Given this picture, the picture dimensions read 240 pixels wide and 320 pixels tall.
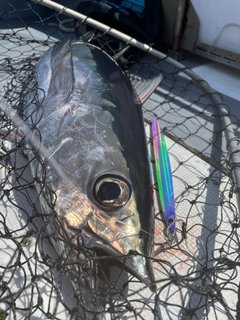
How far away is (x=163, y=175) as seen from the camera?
168 cm

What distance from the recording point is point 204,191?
1678 mm

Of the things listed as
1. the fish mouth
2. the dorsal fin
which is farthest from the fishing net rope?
the dorsal fin

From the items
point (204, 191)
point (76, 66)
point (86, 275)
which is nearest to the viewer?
point (86, 275)

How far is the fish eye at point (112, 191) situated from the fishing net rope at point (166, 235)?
194 mm

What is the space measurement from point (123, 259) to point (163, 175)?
2.21 ft

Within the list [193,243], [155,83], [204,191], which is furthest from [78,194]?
[155,83]

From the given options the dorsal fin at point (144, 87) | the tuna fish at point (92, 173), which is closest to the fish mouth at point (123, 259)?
the tuna fish at point (92, 173)

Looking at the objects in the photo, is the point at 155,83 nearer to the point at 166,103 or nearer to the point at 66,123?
the point at 166,103

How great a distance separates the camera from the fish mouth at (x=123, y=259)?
43.5 inches

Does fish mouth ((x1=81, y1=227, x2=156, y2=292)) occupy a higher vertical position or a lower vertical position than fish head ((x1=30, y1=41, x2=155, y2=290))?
lower

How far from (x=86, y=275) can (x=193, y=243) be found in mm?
558

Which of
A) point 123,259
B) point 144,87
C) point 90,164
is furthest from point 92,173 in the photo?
point 144,87

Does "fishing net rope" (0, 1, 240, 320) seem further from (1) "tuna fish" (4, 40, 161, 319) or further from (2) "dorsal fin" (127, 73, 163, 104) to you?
(2) "dorsal fin" (127, 73, 163, 104)

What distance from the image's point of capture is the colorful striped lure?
1.49 metres
